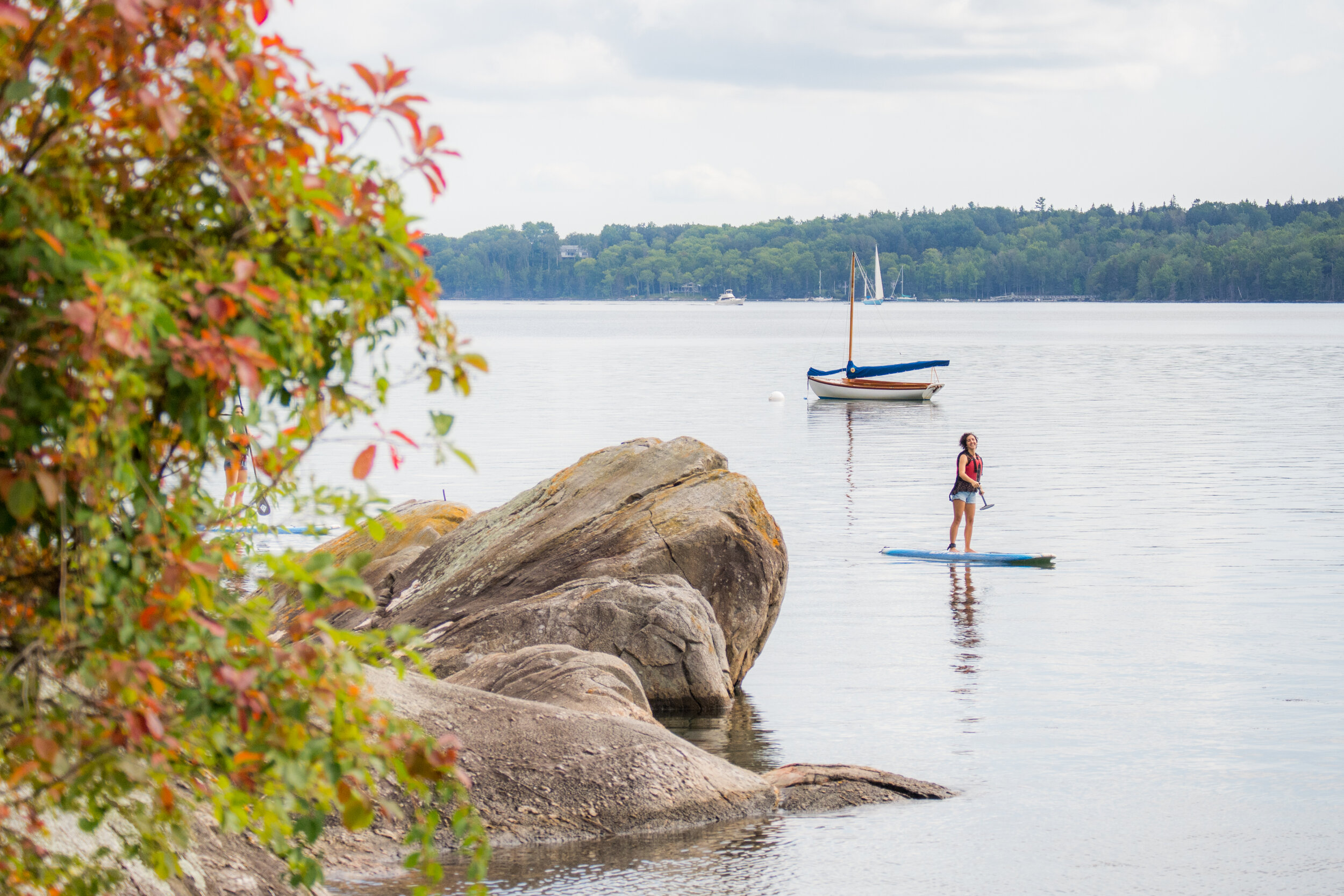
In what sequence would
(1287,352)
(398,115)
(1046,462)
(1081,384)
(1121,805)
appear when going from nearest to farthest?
(398,115)
(1121,805)
(1046,462)
(1081,384)
(1287,352)

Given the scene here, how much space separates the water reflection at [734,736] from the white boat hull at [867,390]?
4871 cm

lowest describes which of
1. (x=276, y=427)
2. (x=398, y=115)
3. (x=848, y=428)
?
(x=848, y=428)

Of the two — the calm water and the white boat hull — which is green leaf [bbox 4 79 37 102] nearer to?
the calm water

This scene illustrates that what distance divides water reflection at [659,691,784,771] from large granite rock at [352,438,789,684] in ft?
3.65

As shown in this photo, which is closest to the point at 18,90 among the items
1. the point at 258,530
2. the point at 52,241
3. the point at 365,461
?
the point at 52,241

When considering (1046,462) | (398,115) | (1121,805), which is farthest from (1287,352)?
(398,115)

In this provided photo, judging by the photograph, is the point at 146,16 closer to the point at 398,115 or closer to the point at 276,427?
the point at 398,115

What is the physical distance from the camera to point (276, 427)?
321 centimetres

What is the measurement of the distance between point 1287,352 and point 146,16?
108 m

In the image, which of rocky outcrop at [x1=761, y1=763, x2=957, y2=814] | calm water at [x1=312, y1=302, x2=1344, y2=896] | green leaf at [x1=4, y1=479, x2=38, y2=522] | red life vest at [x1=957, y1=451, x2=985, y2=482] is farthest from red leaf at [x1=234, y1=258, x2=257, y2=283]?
red life vest at [x1=957, y1=451, x2=985, y2=482]

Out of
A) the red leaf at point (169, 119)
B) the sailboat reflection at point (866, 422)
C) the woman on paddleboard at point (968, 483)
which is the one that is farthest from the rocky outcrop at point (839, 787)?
the sailboat reflection at point (866, 422)

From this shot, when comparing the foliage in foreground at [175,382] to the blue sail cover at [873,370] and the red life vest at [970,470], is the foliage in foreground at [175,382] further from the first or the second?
the blue sail cover at [873,370]

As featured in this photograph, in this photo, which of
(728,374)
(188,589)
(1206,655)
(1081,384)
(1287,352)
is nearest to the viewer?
(188,589)

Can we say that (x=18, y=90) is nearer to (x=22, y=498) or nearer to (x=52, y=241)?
(x=52, y=241)
